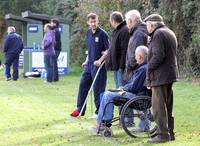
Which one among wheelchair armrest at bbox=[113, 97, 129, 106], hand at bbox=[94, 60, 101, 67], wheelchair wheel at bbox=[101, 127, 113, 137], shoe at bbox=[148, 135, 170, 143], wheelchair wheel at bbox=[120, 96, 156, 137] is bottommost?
wheelchair wheel at bbox=[101, 127, 113, 137]

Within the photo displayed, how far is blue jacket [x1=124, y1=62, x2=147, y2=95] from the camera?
29.3 feet

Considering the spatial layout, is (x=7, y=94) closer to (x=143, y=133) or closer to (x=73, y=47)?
(x=143, y=133)

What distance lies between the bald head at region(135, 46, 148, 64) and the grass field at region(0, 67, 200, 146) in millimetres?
1230

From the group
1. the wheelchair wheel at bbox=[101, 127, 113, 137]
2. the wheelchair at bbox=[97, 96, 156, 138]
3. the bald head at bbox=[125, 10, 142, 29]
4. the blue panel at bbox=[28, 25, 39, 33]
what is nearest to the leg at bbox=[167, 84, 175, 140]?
the wheelchair at bbox=[97, 96, 156, 138]

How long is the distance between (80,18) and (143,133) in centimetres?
1876

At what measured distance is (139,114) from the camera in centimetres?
898

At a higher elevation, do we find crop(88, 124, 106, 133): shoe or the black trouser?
the black trouser

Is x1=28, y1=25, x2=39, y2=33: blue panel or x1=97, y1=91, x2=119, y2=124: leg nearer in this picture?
x1=97, y1=91, x2=119, y2=124: leg

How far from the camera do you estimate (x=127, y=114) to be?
8.84 m

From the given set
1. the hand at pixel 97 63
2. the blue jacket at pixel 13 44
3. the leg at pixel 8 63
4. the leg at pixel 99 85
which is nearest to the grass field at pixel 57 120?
the leg at pixel 99 85

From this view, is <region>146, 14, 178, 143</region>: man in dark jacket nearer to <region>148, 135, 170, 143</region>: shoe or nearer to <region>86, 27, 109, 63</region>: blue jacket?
<region>148, 135, 170, 143</region>: shoe

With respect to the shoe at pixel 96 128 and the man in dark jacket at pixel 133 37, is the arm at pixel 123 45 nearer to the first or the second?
the man in dark jacket at pixel 133 37

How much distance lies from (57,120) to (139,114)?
7.87 ft

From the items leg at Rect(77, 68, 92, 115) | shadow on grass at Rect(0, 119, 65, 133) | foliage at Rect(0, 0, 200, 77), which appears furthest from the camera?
foliage at Rect(0, 0, 200, 77)
